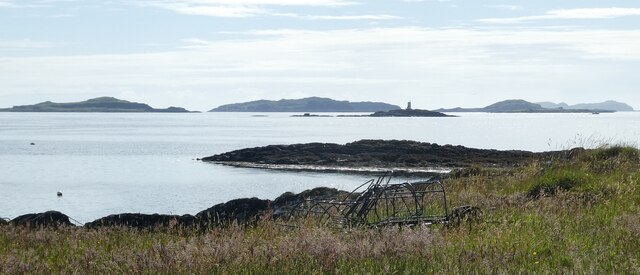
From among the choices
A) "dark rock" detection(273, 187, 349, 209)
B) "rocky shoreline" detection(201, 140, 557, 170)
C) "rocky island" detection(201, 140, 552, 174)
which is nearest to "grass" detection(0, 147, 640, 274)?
A: "dark rock" detection(273, 187, 349, 209)

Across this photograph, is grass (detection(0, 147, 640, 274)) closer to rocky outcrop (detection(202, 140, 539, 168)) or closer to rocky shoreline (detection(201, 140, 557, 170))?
rocky shoreline (detection(201, 140, 557, 170))

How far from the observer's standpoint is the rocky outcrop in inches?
2923

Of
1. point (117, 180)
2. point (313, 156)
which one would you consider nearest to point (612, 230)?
point (117, 180)

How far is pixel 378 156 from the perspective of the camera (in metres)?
77.8

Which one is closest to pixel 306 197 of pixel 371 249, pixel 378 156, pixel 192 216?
pixel 192 216

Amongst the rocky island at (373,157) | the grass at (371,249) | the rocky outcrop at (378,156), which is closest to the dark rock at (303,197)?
the grass at (371,249)

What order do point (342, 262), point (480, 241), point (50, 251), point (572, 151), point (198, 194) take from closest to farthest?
1. point (342, 262)
2. point (480, 241)
3. point (50, 251)
4. point (572, 151)
5. point (198, 194)

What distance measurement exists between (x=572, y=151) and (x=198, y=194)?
97.3ft

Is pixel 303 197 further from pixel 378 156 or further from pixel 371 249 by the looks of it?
pixel 378 156

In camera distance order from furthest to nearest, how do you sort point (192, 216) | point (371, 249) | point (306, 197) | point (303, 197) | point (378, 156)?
1. point (378, 156)
2. point (303, 197)
3. point (306, 197)
4. point (192, 216)
5. point (371, 249)

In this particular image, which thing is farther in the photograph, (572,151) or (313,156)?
(313,156)

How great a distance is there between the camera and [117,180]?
6662 cm

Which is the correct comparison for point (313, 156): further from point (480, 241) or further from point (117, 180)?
point (480, 241)

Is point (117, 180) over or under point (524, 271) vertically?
under
